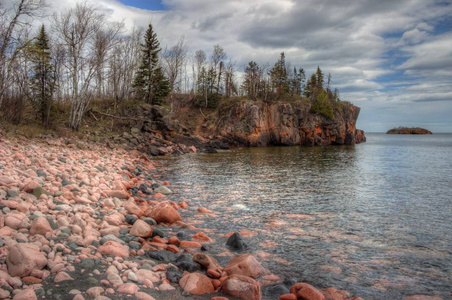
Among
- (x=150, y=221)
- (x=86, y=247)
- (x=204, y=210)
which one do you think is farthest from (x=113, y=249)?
(x=204, y=210)

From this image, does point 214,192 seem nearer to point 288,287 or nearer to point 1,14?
point 288,287

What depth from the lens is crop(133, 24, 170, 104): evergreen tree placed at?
43.1 meters

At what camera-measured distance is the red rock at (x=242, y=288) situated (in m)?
4.90

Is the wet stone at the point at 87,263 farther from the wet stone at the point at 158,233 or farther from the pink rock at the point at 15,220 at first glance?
the wet stone at the point at 158,233

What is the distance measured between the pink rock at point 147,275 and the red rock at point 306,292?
7.98ft

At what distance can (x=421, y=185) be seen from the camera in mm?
16547

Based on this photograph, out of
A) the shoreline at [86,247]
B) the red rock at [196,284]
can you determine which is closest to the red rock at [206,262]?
the shoreline at [86,247]

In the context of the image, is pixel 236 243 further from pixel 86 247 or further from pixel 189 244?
pixel 86 247

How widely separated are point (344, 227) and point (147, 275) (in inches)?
256

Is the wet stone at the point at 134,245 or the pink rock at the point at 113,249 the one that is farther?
the wet stone at the point at 134,245

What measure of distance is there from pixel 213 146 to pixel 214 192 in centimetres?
2642

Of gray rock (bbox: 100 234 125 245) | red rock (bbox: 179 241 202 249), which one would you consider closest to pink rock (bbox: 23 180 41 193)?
gray rock (bbox: 100 234 125 245)

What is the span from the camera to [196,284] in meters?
5.04

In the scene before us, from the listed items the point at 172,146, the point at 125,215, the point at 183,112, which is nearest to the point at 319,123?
the point at 183,112
